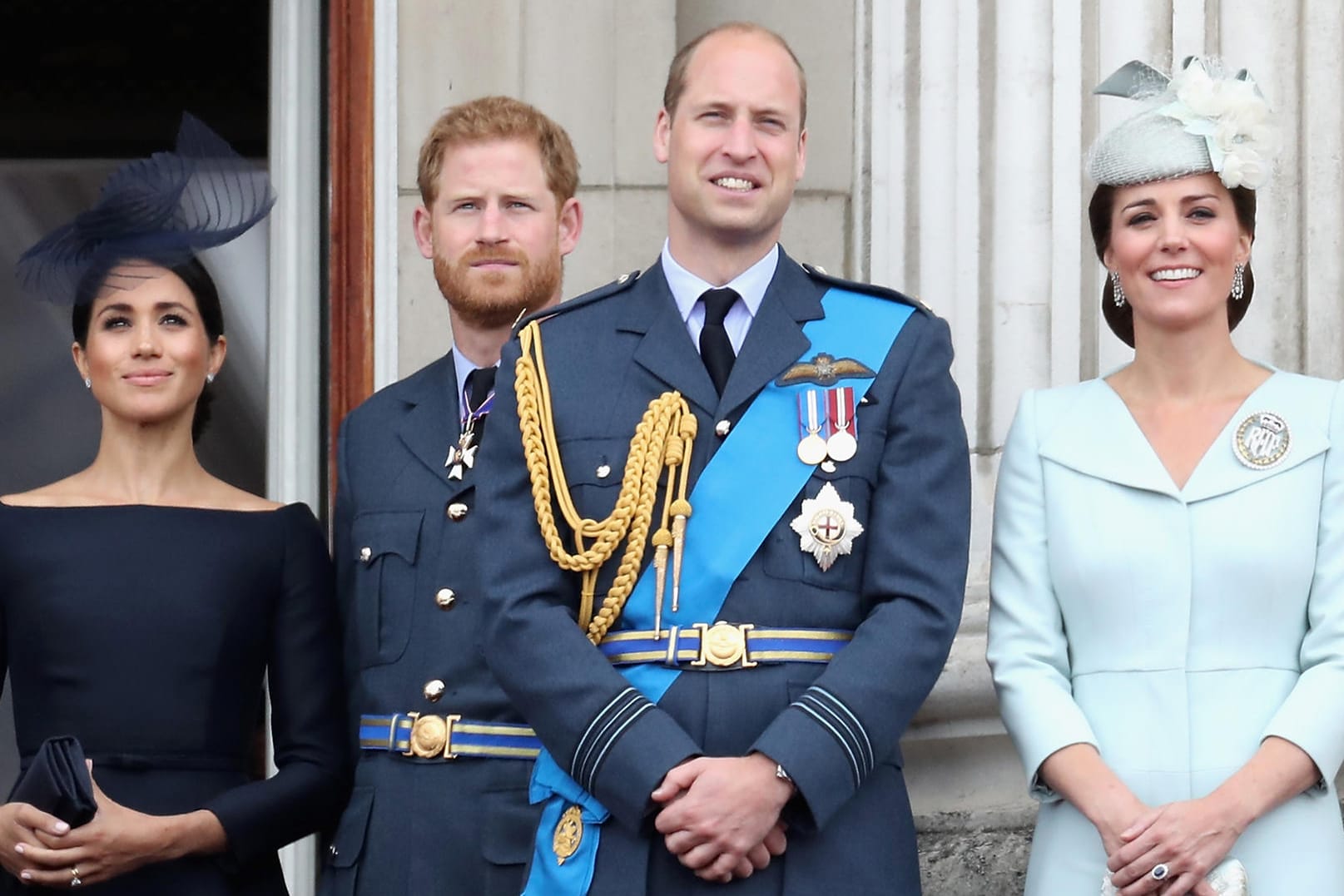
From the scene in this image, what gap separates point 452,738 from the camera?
346cm

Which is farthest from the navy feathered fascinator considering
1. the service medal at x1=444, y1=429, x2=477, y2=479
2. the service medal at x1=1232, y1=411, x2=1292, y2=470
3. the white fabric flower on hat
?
the service medal at x1=1232, y1=411, x2=1292, y2=470

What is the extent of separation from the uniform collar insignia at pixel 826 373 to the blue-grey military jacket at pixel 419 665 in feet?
1.90

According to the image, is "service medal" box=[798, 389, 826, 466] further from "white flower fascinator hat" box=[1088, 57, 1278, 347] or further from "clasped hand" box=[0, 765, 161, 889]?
"clasped hand" box=[0, 765, 161, 889]

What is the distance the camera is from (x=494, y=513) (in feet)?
10.1

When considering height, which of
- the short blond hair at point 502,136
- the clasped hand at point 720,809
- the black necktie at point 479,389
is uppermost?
the short blond hair at point 502,136

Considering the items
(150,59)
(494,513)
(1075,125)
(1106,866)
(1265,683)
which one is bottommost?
(1106,866)

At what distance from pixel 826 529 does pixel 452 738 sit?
0.80 m

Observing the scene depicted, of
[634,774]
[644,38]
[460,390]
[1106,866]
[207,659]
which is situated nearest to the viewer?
[634,774]

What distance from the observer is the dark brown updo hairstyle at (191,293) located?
12.0 feet

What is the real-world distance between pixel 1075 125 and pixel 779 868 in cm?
193

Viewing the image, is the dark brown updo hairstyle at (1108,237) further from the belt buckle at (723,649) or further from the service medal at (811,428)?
the belt buckle at (723,649)

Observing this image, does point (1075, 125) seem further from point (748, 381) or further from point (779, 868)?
point (779, 868)

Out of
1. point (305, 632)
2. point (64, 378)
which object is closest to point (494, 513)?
point (305, 632)

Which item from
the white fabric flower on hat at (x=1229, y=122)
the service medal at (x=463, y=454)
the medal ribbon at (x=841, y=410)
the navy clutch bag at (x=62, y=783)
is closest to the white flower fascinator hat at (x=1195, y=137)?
the white fabric flower on hat at (x=1229, y=122)
